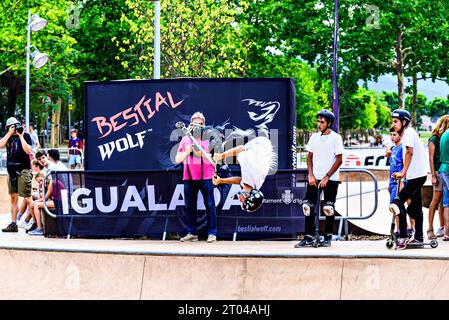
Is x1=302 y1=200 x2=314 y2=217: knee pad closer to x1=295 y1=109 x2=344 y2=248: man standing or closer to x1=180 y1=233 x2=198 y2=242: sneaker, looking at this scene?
x1=295 y1=109 x2=344 y2=248: man standing

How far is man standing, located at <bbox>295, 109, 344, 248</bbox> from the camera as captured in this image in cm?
1281

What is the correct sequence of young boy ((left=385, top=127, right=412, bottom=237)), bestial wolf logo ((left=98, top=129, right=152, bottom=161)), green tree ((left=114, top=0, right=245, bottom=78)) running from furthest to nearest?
green tree ((left=114, top=0, right=245, bottom=78)), bestial wolf logo ((left=98, top=129, right=152, bottom=161)), young boy ((left=385, top=127, right=412, bottom=237))

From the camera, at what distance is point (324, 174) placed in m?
12.9

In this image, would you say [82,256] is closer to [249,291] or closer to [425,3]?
[249,291]

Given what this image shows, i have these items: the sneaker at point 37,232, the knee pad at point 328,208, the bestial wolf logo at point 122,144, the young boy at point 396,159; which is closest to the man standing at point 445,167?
the young boy at point 396,159

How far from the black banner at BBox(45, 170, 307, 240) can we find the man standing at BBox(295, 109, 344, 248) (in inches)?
40.4

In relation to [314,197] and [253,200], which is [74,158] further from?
[314,197]

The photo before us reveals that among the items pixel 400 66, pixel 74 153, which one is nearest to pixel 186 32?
pixel 74 153

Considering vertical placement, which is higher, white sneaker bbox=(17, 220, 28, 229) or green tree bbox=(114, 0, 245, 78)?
green tree bbox=(114, 0, 245, 78)

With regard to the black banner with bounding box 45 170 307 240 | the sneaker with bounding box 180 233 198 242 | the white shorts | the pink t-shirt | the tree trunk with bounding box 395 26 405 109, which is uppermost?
the tree trunk with bounding box 395 26 405 109

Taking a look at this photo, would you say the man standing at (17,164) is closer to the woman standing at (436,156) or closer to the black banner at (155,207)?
the black banner at (155,207)

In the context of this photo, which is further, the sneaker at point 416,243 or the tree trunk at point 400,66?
the tree trunk at point 400,66

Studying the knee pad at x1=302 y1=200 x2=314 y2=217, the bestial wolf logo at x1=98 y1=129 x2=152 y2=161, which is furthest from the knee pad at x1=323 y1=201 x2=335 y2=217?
the bestial wolf logo at x1=98 y1=129 x2=152 y2=161

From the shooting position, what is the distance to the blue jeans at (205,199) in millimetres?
13891
